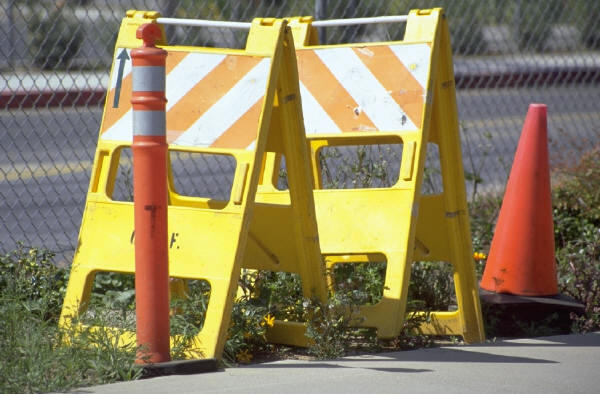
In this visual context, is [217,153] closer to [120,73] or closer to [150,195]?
[150,195]

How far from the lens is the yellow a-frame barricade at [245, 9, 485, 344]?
191 inches

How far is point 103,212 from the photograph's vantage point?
4621 millimetres

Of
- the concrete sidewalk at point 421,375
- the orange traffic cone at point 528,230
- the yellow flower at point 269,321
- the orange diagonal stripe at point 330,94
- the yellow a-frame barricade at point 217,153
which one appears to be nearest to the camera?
the concrete sidewalk at point 421,375

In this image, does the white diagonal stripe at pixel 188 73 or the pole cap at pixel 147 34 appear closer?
the pole cap at pixel 147 34

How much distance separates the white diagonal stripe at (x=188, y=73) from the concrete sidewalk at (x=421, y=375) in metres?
1.24

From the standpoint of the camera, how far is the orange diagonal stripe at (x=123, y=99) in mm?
4688

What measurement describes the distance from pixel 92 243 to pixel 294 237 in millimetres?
886

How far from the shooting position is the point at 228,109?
4.49m

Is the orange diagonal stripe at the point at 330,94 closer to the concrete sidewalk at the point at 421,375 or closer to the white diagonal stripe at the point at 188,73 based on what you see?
the white diagonal stripe at the point at 188,73

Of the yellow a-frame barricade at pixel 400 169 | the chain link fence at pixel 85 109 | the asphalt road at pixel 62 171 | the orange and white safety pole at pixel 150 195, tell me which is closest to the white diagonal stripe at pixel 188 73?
the orange and white safety pole at pixel 150 195

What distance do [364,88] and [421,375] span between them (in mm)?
1606

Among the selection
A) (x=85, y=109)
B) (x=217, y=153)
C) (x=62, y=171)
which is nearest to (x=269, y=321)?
(x=217, y=153)

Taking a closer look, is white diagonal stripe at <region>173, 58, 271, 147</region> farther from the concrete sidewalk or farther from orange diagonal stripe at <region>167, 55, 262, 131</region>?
the concrete sidewalk

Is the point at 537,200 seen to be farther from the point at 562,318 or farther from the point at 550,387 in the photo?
the point at 550,387
